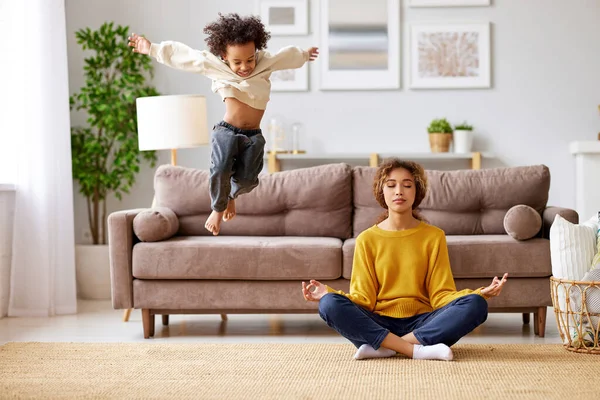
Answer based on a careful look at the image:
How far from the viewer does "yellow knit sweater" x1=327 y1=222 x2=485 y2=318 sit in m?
3.45

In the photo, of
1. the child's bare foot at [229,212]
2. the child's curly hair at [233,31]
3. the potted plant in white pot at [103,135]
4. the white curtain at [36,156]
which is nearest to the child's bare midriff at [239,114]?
the child's curly hair at [233,31]

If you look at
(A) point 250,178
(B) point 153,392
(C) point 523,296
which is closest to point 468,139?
(C) point 523,296

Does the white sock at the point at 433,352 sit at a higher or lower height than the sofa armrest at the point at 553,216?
lower

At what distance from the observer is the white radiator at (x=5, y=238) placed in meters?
4.91

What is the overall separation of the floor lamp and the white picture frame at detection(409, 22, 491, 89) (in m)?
1.77

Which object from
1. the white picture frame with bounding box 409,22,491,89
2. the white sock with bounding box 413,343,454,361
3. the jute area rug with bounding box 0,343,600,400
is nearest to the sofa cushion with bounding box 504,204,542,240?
the jute area rug with bounding box 0,343,600,400

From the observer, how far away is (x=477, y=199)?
14.4 feet

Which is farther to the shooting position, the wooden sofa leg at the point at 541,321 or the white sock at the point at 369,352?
the wooden sofa leg at the point at 541,321

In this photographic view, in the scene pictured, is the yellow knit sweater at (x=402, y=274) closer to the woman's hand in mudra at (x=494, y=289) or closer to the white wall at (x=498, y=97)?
the woman's hand in mudra at (x=494, y=289)

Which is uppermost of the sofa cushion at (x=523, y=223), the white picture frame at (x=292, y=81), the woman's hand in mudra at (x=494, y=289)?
the white picture frame at (x=292, y=81)

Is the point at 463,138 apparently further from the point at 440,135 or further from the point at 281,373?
the point at 281,373

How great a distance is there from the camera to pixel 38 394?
9.43ft

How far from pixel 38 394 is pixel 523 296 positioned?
2.28 meters

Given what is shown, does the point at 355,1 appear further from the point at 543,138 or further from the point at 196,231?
the point at 196,231
